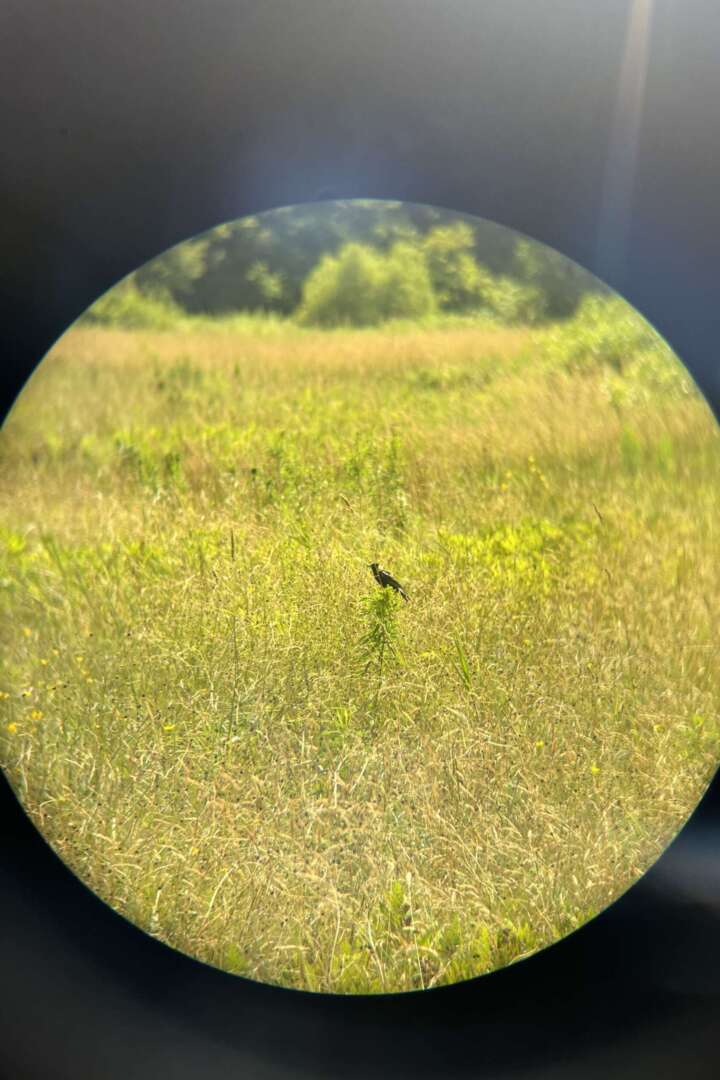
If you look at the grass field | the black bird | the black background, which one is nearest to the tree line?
the grass field

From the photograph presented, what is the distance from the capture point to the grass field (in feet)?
7.07

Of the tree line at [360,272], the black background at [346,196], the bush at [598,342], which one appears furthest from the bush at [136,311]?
the black background at [346,196]

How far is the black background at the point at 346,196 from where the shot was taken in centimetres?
125

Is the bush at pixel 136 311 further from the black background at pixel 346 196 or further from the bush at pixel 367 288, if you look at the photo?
the black background at pixel 346 196

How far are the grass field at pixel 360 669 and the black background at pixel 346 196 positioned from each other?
0.63m

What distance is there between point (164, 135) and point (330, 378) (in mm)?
3265

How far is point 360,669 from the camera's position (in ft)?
8.65

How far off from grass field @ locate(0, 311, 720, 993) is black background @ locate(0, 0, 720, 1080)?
2.06ft

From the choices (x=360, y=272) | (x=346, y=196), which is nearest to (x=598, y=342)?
(x=360, y=272)

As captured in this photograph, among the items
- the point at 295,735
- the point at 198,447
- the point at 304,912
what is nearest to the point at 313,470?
the point at 198,447

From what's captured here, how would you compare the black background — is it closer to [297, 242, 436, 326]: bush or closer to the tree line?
the tree line

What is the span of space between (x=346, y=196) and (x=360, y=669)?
5.04ft

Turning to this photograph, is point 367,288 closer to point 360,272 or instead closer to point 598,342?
point 360,272

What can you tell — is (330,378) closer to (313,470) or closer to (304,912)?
(313,470)
